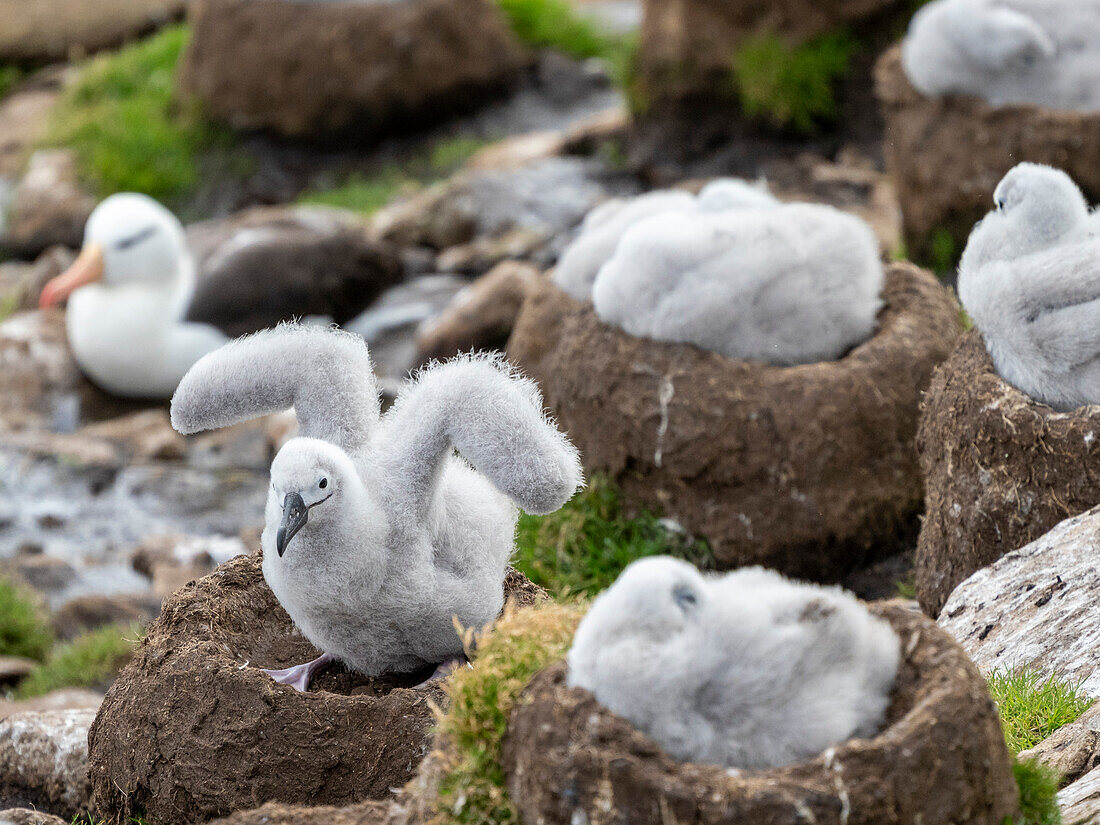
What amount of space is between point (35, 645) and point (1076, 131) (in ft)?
20.8

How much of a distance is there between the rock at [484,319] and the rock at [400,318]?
80 cm

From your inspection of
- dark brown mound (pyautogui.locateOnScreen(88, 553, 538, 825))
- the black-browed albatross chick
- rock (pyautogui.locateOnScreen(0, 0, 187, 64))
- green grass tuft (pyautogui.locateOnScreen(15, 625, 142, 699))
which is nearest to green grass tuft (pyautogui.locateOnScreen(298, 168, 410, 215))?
rock (pyautogui.locateOnScreen(0, 0, 187, 64))

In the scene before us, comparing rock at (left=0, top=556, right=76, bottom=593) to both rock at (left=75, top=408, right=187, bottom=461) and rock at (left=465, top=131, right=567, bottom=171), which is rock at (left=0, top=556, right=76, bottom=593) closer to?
rock at (left=75, top=408, right=187, bottom=461)

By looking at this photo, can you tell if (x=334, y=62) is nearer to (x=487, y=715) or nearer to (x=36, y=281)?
(x=36, y=281)

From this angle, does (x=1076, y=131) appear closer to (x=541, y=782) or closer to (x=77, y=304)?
(x=541, y=782)

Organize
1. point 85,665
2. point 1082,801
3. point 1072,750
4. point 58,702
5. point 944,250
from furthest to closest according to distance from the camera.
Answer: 1. point 944,250
2. point 85,665
3. point 58,702
4. point 1072,750
5. point 1082,801

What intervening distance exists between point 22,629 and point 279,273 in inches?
139

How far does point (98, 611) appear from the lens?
744cm

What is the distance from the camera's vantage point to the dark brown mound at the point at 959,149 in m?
7.71

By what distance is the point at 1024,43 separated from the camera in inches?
295

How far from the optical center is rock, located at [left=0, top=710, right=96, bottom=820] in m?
4.88

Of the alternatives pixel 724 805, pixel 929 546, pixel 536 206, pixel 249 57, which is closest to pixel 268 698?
pixel 724 805

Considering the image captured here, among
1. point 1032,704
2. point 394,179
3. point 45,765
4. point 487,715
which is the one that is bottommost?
point 394,179

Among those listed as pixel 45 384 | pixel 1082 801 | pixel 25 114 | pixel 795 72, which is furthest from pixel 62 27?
pixel 1082 801
